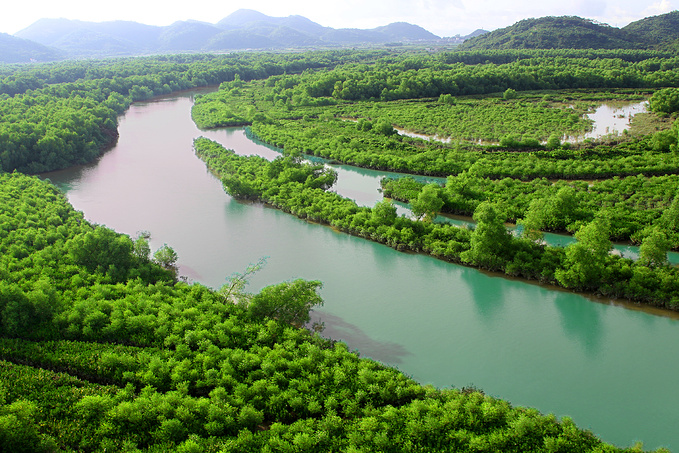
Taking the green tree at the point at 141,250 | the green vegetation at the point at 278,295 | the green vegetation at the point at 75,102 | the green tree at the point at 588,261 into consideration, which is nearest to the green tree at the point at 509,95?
the green vegetation at the point at 278,295

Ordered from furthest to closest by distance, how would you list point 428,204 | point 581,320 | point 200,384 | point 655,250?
point 428,204, point 655,250, point 581,320, point 200,384

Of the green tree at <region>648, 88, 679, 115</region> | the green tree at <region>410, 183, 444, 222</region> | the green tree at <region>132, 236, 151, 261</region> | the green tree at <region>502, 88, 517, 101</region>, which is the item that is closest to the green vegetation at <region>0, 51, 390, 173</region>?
the green tree at <region>132, 236, 151, 261</region>

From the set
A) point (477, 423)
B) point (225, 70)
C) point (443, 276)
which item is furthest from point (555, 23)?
point (477, 423)

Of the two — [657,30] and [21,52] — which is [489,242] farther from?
[21,52]

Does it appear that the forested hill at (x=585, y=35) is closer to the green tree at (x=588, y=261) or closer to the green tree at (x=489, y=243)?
the green tree at (x=588, y=261)

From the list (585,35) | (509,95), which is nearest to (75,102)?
(509,95)

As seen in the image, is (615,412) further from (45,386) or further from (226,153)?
(226,153)
